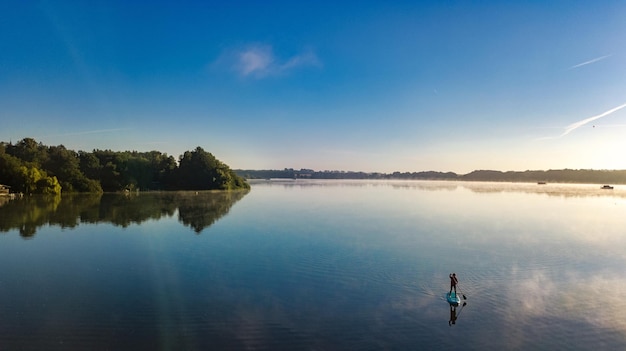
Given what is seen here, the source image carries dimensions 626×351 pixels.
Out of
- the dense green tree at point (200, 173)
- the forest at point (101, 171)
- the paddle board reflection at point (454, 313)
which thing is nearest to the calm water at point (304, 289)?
the paddle board reflection at point (454, 313)

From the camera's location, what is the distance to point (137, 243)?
32.4 meters

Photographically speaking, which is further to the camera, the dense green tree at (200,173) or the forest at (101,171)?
the dense green tree at (200,173)

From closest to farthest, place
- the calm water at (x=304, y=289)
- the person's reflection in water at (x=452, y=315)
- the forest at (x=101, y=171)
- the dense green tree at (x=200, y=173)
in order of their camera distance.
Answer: the calm water at (x=304, y=289) < the person's reflection in water at (x=452, y=315) < the forest at (x=101, y=171) < the dense green tree at (x=200, y=173)

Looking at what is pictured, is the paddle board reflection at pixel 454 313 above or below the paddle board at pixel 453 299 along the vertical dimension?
below

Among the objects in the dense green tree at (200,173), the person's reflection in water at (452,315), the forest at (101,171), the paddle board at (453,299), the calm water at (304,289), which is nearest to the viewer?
the calm water at (304,289)

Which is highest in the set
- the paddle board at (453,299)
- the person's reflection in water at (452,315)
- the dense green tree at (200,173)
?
the dense green tree at (200,173)

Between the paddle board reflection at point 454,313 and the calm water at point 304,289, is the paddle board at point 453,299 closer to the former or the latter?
the paddle board reflection at point 454,313

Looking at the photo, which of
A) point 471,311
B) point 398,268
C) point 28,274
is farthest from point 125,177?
Result: point 471,311

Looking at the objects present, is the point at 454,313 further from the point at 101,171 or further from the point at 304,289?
the point at 101,171

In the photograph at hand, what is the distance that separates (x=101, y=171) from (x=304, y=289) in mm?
108018

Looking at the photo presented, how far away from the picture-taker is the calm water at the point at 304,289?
1444cm

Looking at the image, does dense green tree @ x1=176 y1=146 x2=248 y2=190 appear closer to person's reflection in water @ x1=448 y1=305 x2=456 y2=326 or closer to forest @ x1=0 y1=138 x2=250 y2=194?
forest @ x1=0 y1=138 x2=250 y2=194

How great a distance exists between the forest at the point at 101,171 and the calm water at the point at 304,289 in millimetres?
56035

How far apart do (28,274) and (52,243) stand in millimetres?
10699
